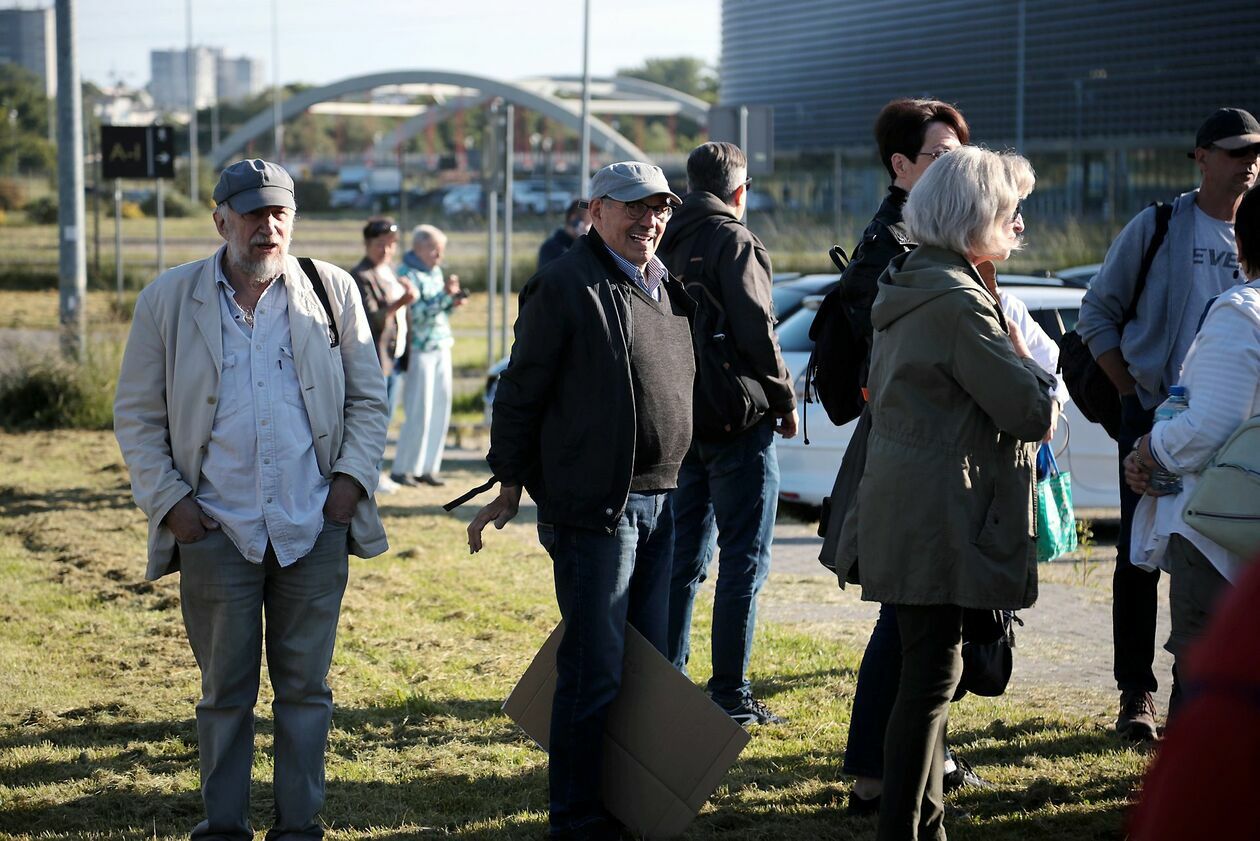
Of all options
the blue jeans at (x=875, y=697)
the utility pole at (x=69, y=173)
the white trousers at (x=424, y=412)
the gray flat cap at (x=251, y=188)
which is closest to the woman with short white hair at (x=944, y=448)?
the blue jeans at (x=875, y=697)

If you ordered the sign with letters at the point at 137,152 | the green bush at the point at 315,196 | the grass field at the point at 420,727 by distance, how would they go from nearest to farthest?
the grass field at the point at 420,727
the sign with letters at the point at 137,152
the green bush at the point at 315,196

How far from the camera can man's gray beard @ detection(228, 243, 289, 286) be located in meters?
3.99

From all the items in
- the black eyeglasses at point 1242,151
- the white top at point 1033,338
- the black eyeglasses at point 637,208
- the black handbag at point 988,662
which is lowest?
the black handbag at point 988,662

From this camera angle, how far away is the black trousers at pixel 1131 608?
525 cm

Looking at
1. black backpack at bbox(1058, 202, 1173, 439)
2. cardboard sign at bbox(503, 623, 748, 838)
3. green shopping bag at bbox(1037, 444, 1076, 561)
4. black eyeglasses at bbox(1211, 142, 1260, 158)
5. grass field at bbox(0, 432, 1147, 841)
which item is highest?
black eyeglasses at bbox(1211, 142, 1260, 158)

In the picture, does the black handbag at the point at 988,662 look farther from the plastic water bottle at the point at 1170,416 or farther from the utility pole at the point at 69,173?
the utility pole at the point at 69,173

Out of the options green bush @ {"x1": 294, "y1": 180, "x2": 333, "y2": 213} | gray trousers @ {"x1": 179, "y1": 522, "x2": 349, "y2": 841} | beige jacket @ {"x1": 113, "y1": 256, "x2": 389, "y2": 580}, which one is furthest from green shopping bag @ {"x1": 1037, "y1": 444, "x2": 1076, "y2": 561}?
green bush @ {"x1": 294, "y1": 180, "x2": 333, "y2": 213}

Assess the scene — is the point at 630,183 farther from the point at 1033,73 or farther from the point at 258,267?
the point at 1033,73

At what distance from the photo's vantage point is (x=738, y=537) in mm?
5324

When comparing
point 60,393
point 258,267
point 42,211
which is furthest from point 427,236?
point 42,211

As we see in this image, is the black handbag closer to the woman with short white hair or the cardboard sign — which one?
the woman with short white hair

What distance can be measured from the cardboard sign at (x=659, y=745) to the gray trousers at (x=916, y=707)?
53cm

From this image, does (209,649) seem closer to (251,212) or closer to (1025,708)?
(251,212)

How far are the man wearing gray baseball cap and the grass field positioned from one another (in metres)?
0.58
